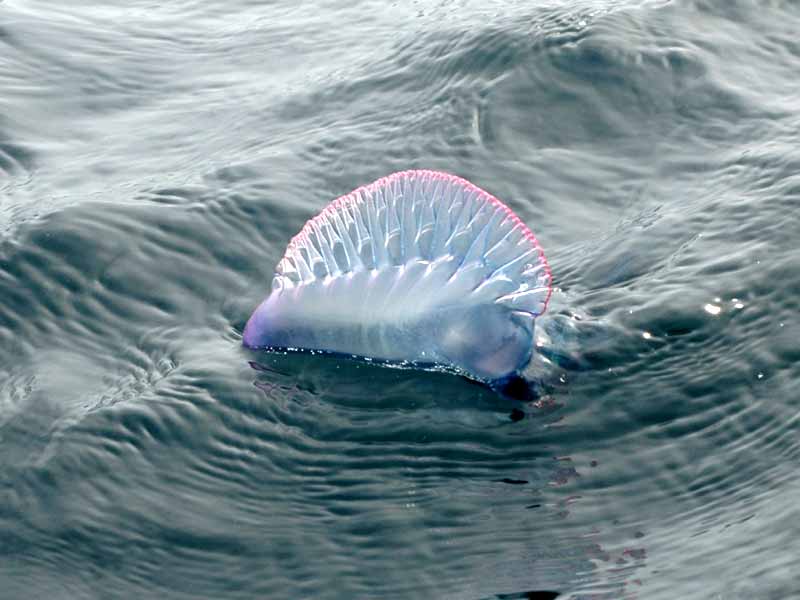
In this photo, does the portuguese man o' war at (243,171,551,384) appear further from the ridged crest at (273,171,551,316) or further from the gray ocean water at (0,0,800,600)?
the gray ocean water at (0,0,800,600)

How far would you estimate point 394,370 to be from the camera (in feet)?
15.5

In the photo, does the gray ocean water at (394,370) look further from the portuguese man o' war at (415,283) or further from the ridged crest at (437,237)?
the ridged crest at (437,237)

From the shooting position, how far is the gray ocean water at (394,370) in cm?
391

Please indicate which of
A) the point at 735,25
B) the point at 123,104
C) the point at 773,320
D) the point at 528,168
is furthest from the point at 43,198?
the point at 735,25

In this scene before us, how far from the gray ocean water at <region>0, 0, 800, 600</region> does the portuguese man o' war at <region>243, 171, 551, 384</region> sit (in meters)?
0.11

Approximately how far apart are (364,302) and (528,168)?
1534 mm

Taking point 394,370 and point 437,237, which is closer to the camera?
point 437,237

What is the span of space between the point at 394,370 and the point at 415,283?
1.07ft

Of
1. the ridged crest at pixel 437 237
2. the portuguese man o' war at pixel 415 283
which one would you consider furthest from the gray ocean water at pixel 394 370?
the ridged crest at pixel 437 237

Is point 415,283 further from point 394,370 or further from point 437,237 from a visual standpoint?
point 394,370

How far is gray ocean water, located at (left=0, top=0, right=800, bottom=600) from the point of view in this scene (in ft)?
12.8

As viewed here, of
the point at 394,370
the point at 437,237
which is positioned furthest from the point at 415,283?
the point at 394,370

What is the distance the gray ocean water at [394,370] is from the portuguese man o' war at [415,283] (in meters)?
0.11

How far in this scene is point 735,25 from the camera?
6.97 metres
